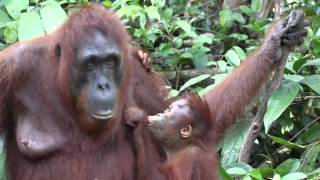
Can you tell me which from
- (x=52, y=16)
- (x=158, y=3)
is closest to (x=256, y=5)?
(x=158, y=3)

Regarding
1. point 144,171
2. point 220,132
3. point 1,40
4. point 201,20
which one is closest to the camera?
point 144,171

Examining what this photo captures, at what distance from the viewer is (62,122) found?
146 inches

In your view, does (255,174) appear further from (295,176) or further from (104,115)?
(104,115)

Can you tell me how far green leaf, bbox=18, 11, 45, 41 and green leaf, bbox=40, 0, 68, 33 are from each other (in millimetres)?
32

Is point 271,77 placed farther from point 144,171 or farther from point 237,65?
point 144,171

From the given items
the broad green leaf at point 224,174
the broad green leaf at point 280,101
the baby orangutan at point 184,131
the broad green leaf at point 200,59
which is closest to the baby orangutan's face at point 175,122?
the baby orangutan at point 184,131

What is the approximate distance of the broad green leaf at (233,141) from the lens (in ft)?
14.2

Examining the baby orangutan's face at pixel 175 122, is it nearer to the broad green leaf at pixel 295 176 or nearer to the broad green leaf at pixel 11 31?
the broad green leaf at pixel 295 176

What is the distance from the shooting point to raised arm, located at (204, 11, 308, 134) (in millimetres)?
4292

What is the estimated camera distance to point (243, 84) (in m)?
4.38

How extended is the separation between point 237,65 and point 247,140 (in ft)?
1.82

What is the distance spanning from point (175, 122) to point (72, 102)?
0.73 meters

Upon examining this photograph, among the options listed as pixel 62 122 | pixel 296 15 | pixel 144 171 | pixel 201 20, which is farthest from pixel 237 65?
pixel 201 20

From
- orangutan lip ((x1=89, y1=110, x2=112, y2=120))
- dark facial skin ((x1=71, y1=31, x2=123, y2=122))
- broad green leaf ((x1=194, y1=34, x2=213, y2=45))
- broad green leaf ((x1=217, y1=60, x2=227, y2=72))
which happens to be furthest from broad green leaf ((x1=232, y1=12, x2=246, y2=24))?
orangutan lip ((x1=89, y1=110, x2=112, y2=120))
